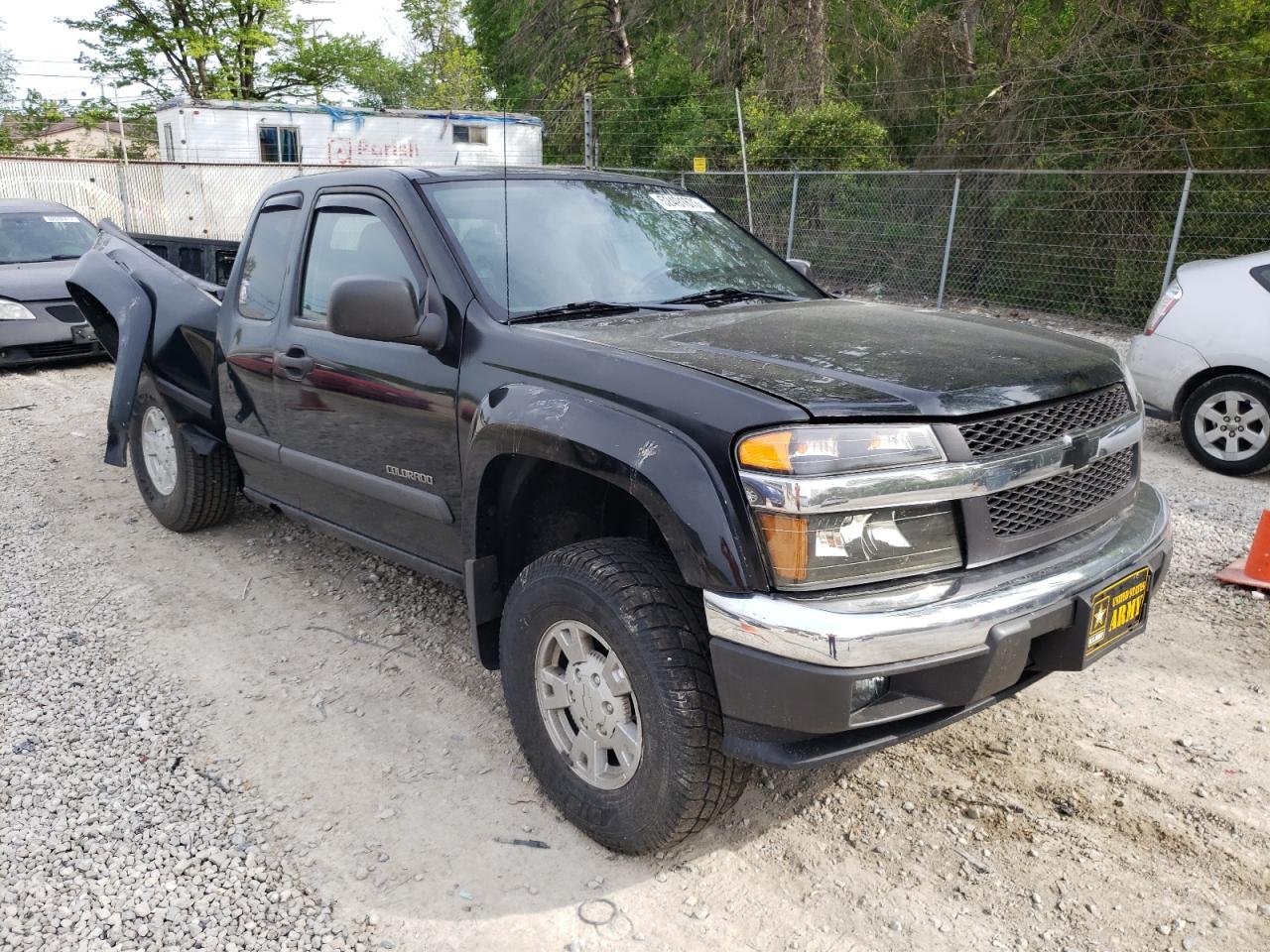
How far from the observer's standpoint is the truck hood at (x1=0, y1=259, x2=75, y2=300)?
375 inches

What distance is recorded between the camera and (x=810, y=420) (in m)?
2.33

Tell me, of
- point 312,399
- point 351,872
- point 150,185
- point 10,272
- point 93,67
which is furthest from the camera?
point 93,67

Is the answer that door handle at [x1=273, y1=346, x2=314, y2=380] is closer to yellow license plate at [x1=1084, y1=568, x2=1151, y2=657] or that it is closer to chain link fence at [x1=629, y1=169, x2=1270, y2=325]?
yellow license plate at [x1=1084, y1=568, x2=1151, y2=657]

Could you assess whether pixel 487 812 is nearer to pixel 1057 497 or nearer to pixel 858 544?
pixel 858 544

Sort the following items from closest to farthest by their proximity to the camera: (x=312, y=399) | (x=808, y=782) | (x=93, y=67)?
(x=808, y=782) < (x=312, y=399) < (x=93, y=67)

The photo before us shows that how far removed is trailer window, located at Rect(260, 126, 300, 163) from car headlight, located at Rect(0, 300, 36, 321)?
1768cm

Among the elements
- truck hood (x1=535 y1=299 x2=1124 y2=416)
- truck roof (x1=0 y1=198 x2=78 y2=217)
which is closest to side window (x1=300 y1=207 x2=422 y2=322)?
truck hood (x1=535 y1=299 x2=1124 y2=416)

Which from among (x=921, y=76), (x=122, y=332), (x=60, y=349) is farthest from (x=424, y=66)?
(x=122, y=332)

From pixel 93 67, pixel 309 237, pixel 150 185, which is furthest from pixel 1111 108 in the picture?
pixel 93 67

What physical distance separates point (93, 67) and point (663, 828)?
4565 centimetres

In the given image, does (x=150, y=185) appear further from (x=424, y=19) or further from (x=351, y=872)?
(x=424, y=19)

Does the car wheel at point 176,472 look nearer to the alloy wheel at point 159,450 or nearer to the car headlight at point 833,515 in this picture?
the alloy wheel at point 159,450

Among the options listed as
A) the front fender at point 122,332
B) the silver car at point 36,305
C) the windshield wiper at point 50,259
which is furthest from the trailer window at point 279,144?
the front fender at point 122,332

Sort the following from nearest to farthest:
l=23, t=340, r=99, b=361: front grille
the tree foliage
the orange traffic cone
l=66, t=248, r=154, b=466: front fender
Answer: the orange traffic cone
l=66, t=248, r=154, b=466: front fender
l=23, t=340, r=99, b=361: front grille
the tree foliage
